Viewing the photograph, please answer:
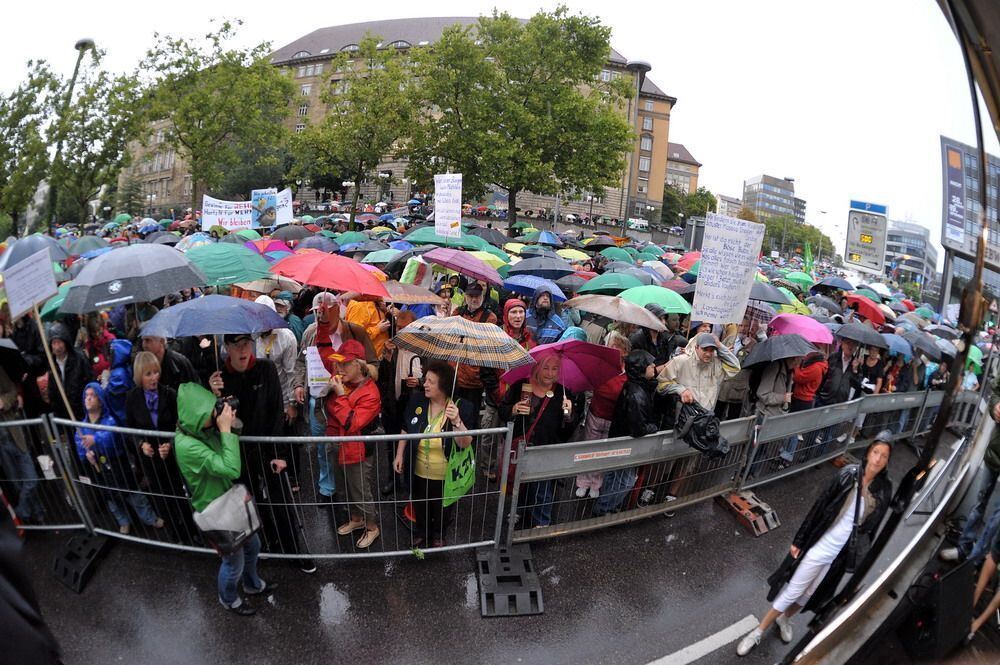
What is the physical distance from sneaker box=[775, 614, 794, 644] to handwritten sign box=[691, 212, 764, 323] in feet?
8.46

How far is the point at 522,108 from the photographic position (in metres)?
27.6

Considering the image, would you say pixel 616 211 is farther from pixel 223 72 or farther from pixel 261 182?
pixel 223 72

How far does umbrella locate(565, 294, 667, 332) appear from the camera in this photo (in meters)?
5.47

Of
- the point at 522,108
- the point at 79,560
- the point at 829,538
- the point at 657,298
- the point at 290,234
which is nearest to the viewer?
the point at 829,538

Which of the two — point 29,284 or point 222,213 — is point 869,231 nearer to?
point 29,284

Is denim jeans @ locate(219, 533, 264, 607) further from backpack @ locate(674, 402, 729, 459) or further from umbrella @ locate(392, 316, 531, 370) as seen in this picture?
backpack @ locate(674, 402, 729, 459)

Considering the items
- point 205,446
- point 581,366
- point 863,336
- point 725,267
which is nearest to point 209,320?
point 205,446

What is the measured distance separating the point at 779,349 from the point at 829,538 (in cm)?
259

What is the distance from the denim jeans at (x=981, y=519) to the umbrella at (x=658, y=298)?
5.28 m

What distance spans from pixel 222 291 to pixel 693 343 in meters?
6.50

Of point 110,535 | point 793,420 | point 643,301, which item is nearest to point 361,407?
point 110,535

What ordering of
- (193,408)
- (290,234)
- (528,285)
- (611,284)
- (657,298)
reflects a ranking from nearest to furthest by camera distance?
1. (193,408)
2. (657,298)
3. (528,285)
4. (611,284)
5. (290,234)

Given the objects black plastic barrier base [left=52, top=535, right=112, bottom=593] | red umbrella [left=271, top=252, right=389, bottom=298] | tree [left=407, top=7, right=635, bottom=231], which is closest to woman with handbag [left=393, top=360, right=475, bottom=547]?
red umbrella [left=271, top=252, right=389, bottom=298]

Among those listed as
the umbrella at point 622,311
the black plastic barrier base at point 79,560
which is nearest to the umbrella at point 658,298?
the umbrella at point 622,311
